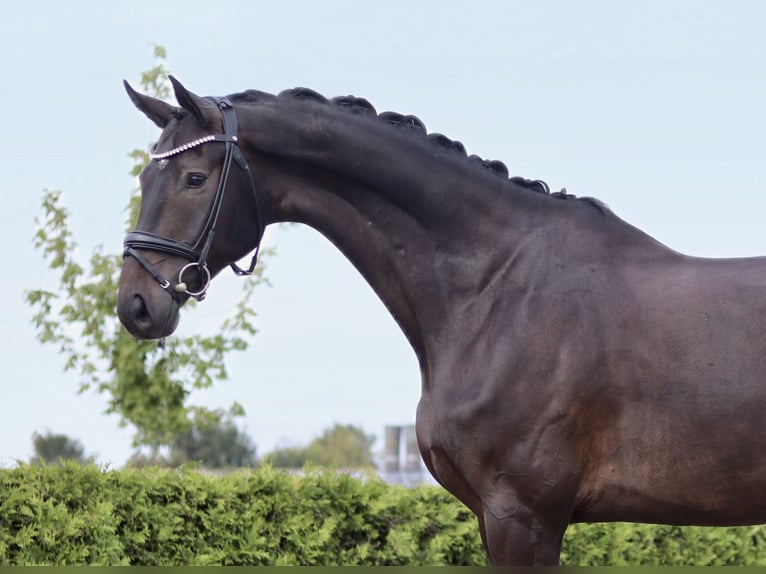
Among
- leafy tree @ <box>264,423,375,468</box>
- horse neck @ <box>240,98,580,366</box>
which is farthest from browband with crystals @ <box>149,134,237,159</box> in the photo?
leafy tree @ <box>264,423,375,468</box>

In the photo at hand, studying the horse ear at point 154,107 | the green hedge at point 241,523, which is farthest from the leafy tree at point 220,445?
the horse ear at point 154,107

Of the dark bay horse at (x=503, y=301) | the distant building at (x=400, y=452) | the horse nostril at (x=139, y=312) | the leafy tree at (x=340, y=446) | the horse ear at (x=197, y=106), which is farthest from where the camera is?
the leafy tree at (x=340, y=446)

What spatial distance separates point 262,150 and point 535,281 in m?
1.29

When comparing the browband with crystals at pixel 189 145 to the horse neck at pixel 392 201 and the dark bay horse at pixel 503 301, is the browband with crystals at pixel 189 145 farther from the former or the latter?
the horse neck at pixel 392 201

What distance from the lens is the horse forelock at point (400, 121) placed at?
4168 millimetres

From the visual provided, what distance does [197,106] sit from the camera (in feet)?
12.9

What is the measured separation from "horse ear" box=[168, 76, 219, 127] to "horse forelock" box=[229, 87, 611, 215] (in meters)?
0.19

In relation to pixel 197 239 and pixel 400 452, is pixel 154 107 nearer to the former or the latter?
pixel 197 239

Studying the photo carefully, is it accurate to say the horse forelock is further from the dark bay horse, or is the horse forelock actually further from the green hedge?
the green hedge

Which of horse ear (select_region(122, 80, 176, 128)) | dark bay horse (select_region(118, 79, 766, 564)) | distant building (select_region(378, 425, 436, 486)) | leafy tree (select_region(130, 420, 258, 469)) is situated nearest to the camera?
dark bay horse (select_region(118, 79, 766, 564))

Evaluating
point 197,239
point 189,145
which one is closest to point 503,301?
point 197,239

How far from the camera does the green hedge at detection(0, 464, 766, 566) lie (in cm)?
572

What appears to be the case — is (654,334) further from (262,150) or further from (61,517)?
(61,517)

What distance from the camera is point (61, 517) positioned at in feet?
18.7
